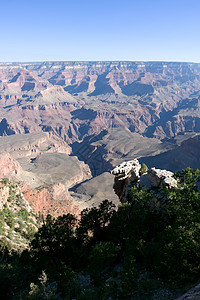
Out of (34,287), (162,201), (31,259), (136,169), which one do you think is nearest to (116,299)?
(34,287)

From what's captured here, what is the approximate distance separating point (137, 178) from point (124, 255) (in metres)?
13.9

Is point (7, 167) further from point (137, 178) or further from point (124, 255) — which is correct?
point (124, 255)

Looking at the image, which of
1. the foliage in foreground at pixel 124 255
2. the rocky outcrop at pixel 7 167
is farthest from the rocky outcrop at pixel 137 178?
the rocky outcrop at pixel 7 167

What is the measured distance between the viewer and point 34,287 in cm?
1883

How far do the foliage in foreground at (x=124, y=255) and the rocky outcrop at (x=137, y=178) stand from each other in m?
3.05

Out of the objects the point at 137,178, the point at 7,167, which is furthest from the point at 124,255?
the point at 7,167

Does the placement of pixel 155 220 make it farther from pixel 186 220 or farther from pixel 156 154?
pixel 156 154

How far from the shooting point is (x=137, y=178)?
36.7 meters

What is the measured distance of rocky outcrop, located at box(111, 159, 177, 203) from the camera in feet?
102

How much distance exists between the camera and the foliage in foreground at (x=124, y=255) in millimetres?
16266

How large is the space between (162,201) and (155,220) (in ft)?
9.41

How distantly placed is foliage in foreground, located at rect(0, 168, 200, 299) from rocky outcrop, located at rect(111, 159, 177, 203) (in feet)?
10.0

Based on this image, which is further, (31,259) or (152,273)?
(31,259)

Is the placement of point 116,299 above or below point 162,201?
below
